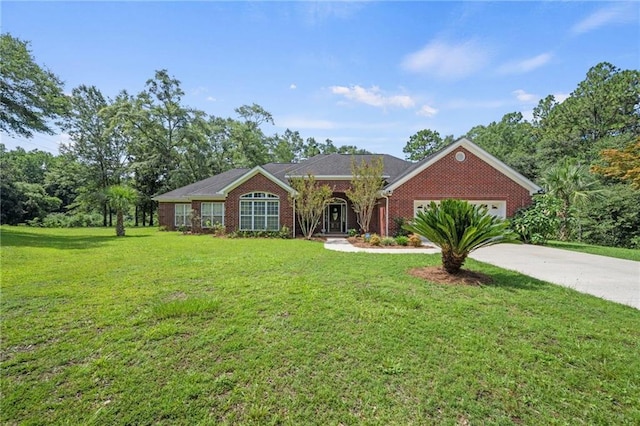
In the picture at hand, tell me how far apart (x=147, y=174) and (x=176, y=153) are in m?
4.20

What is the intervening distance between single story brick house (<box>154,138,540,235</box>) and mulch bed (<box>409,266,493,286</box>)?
8740mm

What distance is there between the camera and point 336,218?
21844 millimetres

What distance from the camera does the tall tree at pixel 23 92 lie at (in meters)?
16.3

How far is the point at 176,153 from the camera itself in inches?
1342

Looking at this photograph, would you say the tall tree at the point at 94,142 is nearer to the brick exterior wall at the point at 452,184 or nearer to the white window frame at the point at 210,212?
the white window frame at the point at 210,212

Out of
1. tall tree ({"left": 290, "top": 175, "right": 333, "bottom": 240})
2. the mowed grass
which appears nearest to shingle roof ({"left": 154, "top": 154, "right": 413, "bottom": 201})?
tall tree ({"left": 290, "top": 175, "right": 333, "bottom": 240})

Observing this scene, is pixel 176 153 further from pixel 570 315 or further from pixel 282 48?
pixel 570 315

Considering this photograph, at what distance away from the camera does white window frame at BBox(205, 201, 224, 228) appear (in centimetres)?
2109

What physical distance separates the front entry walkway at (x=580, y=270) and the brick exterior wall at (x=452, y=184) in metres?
5.13

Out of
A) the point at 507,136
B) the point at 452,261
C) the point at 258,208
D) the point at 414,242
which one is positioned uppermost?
the point at 507,136

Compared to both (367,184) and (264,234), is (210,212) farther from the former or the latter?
(367,184)

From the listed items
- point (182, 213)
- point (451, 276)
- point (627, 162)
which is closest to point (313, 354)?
point (451, 276)

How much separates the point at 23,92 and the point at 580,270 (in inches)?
1073

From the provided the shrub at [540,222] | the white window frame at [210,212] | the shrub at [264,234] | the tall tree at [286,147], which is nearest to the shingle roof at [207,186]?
the white window frame at [210,212]
